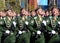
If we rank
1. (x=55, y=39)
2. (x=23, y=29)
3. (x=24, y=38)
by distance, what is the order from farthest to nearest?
(x=23, y=29), (x=24, y=38), (x=55, y=39)

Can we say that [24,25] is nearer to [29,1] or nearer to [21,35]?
[21,35]

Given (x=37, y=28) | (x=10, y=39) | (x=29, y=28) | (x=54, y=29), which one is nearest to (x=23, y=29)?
(x=29, y=28)

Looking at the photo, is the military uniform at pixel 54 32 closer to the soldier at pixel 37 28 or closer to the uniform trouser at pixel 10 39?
the soldier at pixel 37 28

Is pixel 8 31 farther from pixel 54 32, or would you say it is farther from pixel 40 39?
pixel 54 32

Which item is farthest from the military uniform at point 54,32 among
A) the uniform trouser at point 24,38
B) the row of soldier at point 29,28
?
the uniform trouser at point 24,38

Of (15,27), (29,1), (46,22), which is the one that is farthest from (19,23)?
(29,1)

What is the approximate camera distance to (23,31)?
5.50 meters

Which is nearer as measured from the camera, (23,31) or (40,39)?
(40,39)

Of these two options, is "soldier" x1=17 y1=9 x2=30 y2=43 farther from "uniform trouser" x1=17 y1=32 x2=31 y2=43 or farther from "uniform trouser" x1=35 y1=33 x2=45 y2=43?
"uniform trouser" x1=35 y1=33 x2=45 y2=43

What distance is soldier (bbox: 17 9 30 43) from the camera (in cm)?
536

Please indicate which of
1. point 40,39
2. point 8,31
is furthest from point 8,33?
point 40,39

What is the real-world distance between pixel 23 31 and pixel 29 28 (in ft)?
0.68

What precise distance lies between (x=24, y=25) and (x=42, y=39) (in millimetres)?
489

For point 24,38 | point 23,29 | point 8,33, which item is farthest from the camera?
point 23,29
